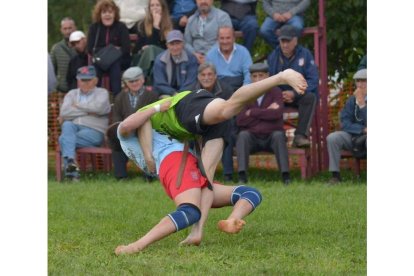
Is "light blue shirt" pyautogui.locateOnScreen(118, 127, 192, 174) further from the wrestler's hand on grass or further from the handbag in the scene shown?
the handbag

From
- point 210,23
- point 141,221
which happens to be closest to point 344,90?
point 210,23

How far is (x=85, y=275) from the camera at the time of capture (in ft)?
22.0

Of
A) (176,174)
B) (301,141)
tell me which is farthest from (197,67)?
(176,174)

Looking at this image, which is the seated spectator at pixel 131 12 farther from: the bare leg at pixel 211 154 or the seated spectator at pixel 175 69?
the bare leg at pixel 211 154

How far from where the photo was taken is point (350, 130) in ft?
40.8

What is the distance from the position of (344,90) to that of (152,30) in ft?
9.61

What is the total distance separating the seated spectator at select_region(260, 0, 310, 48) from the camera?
535 inches

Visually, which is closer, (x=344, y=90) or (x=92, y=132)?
(x=92, y=132)

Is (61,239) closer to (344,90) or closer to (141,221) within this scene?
(141,221)

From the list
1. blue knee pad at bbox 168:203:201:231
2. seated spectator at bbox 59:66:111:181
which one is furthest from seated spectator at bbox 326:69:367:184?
blue knee pad at bbox 168:203:201:231

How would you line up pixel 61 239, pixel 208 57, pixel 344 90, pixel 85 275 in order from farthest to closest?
pixel 344 90
pixel 208 57
pixel 61 239
pixel 85 275

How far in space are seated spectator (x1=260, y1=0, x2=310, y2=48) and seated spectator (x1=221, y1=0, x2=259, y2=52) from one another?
0.19 metres

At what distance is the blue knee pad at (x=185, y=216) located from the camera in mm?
7570

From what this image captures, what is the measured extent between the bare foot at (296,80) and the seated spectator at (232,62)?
635 cm
